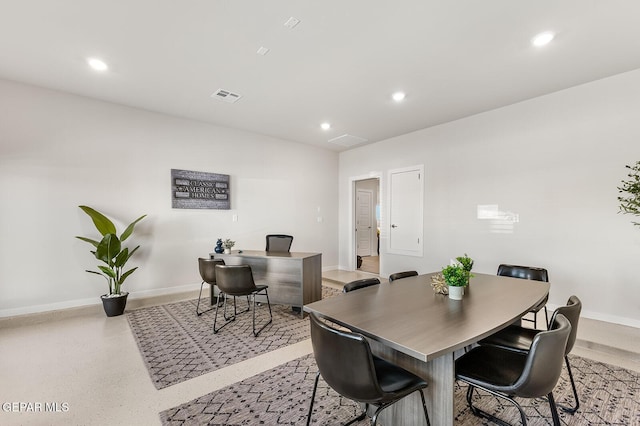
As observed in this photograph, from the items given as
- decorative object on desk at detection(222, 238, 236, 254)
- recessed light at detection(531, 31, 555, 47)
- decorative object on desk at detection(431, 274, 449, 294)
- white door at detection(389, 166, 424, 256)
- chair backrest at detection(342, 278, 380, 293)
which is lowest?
chair backrest at detection(342, 278, 380, 293)

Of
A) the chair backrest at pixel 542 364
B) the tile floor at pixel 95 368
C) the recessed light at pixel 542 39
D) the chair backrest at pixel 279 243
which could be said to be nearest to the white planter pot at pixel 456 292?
the chair backrest at pixel 542 364

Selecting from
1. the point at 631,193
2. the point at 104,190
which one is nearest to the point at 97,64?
the point at 104,190

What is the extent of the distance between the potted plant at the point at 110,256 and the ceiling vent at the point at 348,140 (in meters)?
4.01

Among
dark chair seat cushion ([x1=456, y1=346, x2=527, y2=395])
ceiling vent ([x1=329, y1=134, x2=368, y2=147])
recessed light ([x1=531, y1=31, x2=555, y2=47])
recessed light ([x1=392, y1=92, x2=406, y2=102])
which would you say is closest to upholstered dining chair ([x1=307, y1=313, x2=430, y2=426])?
dark chair seat cushion ([x1=456, y1=346, x2=527, y2=395])

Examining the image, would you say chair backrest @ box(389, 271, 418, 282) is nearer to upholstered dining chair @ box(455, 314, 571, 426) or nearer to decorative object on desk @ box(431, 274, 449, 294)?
decorative object on desk @ box(431, 274, 449, 294)

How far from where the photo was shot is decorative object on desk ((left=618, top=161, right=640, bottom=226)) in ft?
9.64

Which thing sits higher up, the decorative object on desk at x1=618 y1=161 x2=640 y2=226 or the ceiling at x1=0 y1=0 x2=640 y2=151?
the ceiling at x1=0 y1=0 x2=640 y2=151

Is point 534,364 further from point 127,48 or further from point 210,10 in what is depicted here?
point 127,48

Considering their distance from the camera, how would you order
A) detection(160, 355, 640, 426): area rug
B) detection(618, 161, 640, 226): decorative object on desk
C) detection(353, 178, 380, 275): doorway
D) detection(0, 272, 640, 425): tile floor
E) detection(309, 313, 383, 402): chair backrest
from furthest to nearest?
detection(353, 178, 380, 275): doorway < detection(618, 161, 640, 226): decorative object on desk < detection(0, 272, 640, 425): tile floor < detection(160, 355, 640, 426): area rug < detection(309, 313, 383, 402): chair backrest

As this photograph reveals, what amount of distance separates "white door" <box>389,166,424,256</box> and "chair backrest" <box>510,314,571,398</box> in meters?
3.98

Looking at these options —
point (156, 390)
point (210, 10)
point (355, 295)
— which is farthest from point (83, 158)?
point (355, 295)

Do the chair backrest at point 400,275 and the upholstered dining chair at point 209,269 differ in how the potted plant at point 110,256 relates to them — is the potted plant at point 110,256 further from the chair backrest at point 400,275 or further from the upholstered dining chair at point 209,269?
the chair backrest at point 400,275

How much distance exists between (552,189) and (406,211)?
7.45 feet

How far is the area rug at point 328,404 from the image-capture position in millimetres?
1808
